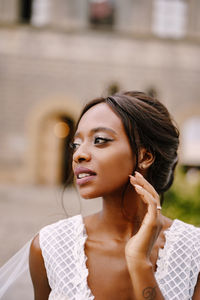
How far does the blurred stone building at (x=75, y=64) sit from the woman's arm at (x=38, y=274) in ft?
47.7

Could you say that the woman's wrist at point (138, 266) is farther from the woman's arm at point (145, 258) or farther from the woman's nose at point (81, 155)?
the woman's nose at point (81, 155)

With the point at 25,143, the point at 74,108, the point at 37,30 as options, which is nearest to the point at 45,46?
the point at 37,30

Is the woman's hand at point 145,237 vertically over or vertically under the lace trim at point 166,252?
over

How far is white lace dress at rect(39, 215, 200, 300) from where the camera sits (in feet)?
5.38

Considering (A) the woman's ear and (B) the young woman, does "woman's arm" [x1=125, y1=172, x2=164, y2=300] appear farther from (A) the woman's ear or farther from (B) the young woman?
(A) the woman's ear

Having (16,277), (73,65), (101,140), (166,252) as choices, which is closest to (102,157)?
(101,140)

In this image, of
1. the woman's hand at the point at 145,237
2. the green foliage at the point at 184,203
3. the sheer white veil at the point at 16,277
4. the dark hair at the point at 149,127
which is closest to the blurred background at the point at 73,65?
the green foliage at the point at 184,203

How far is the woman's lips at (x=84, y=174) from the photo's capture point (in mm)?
1623

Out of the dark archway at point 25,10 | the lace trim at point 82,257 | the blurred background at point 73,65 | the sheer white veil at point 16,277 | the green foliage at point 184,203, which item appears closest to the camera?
the lace trim at point 82,257

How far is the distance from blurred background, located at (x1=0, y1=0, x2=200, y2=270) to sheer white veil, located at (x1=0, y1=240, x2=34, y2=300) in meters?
14.1

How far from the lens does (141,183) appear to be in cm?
158

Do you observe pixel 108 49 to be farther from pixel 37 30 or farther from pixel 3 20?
pixel 3 20

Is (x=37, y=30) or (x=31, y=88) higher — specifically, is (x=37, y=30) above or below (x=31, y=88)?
above

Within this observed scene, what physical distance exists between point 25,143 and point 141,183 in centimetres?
1503
